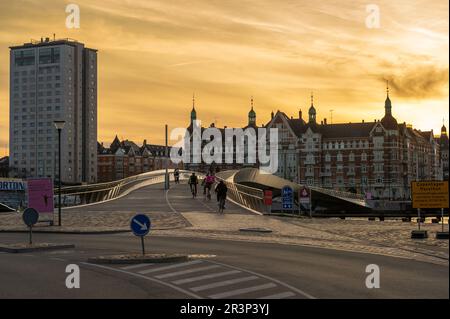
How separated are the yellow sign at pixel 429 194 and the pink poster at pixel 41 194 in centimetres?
1484

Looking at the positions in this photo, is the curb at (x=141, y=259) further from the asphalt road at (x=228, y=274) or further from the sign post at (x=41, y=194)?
the sign post at (x=41, y=194)

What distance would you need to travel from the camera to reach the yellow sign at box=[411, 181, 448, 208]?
24.8 m

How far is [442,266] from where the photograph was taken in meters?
16.7

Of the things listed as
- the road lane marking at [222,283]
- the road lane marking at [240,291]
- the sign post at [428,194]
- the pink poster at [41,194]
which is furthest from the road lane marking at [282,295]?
the pink poster at [41,194]

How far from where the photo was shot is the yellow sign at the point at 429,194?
24781mm

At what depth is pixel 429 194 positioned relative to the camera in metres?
25.0

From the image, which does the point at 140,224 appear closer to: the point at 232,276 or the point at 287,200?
the point at 232,276

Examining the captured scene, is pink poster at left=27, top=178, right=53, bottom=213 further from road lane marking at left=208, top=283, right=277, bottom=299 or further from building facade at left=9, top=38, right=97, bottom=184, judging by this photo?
building facade at left=9, top=38, right=97, bottom=184

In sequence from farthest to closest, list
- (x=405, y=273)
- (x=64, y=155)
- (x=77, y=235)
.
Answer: (x=64, y=155) < (x=77, y=235) < (x=405, y=273)

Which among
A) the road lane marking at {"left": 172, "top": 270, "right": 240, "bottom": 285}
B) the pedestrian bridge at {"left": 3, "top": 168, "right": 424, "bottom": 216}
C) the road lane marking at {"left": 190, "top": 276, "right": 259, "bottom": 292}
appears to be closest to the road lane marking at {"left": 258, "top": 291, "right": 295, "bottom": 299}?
the road lane marking at {"left": 190, "top": 276, "right": 259, "bottom": 292}

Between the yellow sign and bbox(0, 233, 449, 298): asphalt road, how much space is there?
19.3 feet

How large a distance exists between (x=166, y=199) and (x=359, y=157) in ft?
374
